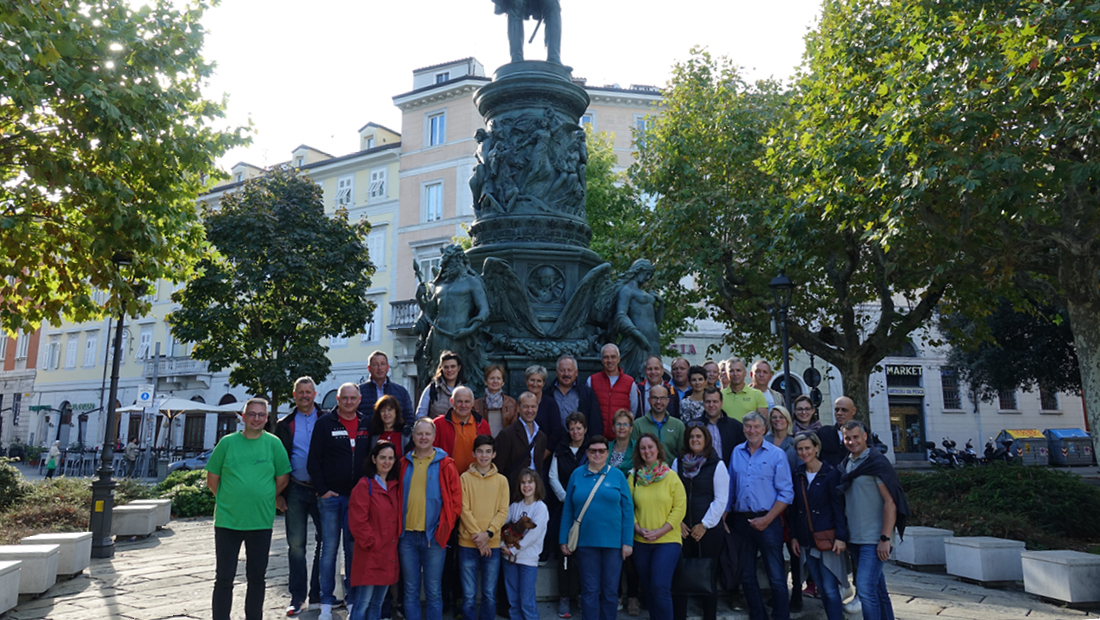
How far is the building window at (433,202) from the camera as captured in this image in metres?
36.8

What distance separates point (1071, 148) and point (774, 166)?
5.37 m

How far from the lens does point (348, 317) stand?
829 inches

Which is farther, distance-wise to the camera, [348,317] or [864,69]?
[348,317]

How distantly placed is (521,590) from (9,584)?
15.6 feet

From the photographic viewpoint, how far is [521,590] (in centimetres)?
553

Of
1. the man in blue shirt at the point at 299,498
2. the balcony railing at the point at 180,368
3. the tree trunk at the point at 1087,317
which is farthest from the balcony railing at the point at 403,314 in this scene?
the man in blue shirt at the point at 299,498

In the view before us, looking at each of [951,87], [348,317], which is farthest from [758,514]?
[348,317]

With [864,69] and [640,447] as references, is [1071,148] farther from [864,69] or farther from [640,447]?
[640,447]

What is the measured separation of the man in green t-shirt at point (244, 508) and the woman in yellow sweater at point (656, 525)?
272cm

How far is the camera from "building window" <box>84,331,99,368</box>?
160 feet

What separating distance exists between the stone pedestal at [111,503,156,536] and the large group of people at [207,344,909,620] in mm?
7247

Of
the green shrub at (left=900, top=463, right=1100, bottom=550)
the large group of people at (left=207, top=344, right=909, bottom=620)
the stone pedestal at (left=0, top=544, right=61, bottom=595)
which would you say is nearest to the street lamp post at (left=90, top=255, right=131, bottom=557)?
the stone pedestal at (left=0, top=544, right=61, bottom=595)

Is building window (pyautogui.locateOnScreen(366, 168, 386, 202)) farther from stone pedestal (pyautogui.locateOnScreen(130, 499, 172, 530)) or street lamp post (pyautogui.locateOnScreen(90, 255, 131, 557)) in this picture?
A: street lamp post (pyautogui.locateOnScreen(90, 255, 131, 557))

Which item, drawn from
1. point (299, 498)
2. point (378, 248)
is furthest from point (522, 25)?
point (378, 248)
